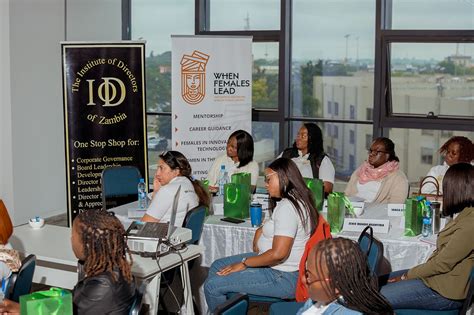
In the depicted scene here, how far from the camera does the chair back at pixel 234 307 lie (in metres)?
2.62

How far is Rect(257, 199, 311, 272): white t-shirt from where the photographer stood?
12.5 ft

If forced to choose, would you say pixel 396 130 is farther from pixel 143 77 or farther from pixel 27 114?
pixel 27 114

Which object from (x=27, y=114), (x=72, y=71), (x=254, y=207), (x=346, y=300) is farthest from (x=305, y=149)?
(x=346, y=300)

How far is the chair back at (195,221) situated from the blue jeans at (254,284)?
16.3 inches

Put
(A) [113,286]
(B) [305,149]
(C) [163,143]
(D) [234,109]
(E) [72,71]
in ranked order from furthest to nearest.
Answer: (C) [163,143] < (D) [234,109] < (E) [72,71] < (B) [305,149] < (A) [113,286]

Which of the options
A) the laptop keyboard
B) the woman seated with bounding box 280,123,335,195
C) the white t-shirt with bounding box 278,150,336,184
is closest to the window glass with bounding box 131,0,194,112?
the woman seated with bounding box 280,123,335,195

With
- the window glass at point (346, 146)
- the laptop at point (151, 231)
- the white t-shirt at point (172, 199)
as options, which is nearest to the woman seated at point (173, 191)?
the white t-shirt at point (172, 199)

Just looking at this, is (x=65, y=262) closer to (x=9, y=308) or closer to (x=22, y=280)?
(x=22, y=280)

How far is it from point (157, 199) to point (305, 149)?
1.85m

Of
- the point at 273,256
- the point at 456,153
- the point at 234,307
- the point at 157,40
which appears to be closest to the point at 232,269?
the point at 273,256

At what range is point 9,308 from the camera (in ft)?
10.2

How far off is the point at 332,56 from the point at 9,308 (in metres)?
5.12

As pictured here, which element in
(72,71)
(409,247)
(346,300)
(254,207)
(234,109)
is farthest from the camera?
(234,109)

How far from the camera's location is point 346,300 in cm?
246
